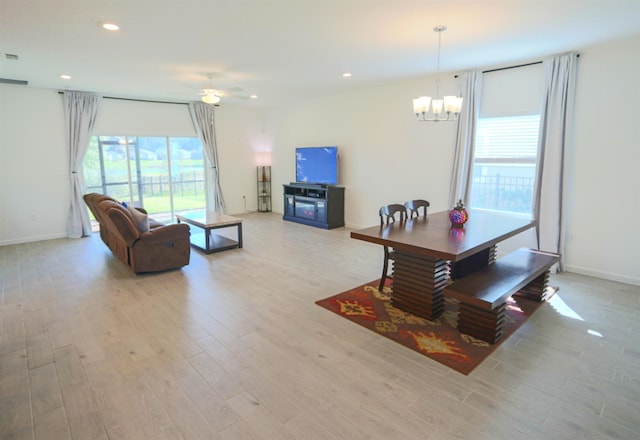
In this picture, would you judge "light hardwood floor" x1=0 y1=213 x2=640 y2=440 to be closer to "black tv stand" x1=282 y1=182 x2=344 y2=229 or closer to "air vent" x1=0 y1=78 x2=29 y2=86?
"black tv stand" x1=282 y1=182 x2=344 y2=229

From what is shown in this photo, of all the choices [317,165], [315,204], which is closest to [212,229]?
[315,204]

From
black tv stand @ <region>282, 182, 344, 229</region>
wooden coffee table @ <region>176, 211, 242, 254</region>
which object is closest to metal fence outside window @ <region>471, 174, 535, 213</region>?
black tv stand @ <region>282, 182, 344, 229</region>

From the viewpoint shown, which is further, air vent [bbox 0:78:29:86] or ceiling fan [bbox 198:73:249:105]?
air vent [bbox 0:78:29:86]

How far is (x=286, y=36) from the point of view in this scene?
11.8 ft

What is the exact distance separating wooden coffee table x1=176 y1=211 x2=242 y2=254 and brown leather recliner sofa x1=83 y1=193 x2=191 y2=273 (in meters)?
0.69

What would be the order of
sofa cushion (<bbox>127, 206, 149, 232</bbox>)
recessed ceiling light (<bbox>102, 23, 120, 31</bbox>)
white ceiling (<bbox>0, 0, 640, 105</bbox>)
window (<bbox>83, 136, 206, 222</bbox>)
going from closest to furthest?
1. white ceiling (<bbox>0, 0, 640, 105</bbox>)
2. recessed ceiling light (<bbox>102, 23, 120, 31</bbox>)
3. sofa cushion (<bbox>127, 206, 149, 232</bbox>)
4. window (<bbox>83, 136, 206, 222</bbox>)

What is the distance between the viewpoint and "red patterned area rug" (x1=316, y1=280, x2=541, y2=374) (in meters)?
2.70

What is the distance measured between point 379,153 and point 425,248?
13.0ft

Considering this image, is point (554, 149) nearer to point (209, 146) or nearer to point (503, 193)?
point (503, 193)

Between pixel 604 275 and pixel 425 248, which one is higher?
pixel 425 248

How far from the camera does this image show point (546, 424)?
199 cm

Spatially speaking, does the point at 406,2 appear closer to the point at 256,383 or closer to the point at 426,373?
the point at 426,373

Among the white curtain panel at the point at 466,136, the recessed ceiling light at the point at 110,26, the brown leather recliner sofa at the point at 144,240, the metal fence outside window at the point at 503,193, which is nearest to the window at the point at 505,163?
the metal fence outside window at the point at 503,193

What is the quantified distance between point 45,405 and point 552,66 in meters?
6.03
